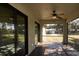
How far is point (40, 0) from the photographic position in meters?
3.10

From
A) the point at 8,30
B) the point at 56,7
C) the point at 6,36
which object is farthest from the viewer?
the point at 56,7

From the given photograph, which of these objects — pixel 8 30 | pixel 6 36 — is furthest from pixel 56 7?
pixel 6 36

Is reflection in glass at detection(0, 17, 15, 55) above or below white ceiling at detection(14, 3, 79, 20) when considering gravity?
below

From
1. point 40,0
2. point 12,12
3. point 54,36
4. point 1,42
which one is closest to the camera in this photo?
point 40,0

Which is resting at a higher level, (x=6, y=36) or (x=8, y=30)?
(x=8, y=30)

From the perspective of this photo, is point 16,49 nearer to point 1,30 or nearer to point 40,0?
point 1,30

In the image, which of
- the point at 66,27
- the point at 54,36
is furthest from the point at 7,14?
the point at 54,36

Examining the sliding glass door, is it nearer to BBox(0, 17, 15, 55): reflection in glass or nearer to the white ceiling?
BBox(0, 17, 15, 55): reflection in glass

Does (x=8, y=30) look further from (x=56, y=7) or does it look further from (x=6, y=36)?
(x=56, y=7)

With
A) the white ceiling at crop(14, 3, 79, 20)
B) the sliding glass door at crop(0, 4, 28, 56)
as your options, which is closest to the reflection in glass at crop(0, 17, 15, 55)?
the sliding glass door at crop(0, 4, 28, 56)

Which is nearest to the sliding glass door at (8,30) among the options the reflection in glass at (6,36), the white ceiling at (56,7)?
the reflection in glass at (6,36)

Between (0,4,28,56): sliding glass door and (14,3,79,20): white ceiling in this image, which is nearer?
(0,4,28,56): sliding glass door

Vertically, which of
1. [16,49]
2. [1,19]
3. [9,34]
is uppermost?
[1,19]

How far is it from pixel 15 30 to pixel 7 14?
2.93 ft
